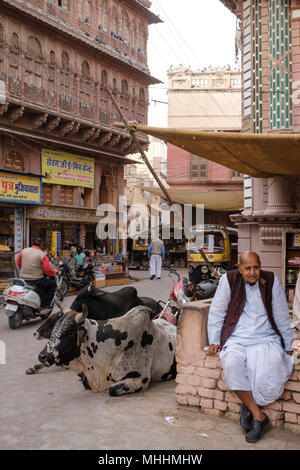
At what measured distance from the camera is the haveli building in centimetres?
1490

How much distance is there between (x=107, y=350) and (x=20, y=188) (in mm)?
10684

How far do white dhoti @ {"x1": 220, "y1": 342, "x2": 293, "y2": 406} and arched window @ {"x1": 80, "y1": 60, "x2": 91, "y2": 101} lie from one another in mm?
15994

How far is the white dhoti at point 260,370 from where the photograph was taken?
11.8ft

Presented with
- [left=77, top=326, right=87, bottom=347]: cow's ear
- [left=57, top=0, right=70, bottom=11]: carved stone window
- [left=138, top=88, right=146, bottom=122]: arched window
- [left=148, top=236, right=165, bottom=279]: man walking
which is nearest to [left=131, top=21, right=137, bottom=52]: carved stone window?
[left=138, top=88, right=146, bottom=122]: arched window

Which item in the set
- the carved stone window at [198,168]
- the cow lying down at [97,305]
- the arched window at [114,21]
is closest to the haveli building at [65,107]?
the arched window at [114,21]

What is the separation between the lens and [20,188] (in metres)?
14.3

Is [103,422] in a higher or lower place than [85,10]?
lower

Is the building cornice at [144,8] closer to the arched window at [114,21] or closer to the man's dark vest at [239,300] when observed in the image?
the arched window at [114,21]

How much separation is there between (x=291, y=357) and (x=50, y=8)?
1617cm

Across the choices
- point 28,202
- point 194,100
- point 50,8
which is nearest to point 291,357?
point 28,202

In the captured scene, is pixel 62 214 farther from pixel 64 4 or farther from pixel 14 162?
pixel 64 4

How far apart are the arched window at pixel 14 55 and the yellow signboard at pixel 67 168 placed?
9.18 feet

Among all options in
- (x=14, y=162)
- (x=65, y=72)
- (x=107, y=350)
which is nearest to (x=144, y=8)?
(x=65, y=72)

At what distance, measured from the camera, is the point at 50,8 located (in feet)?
53.7
